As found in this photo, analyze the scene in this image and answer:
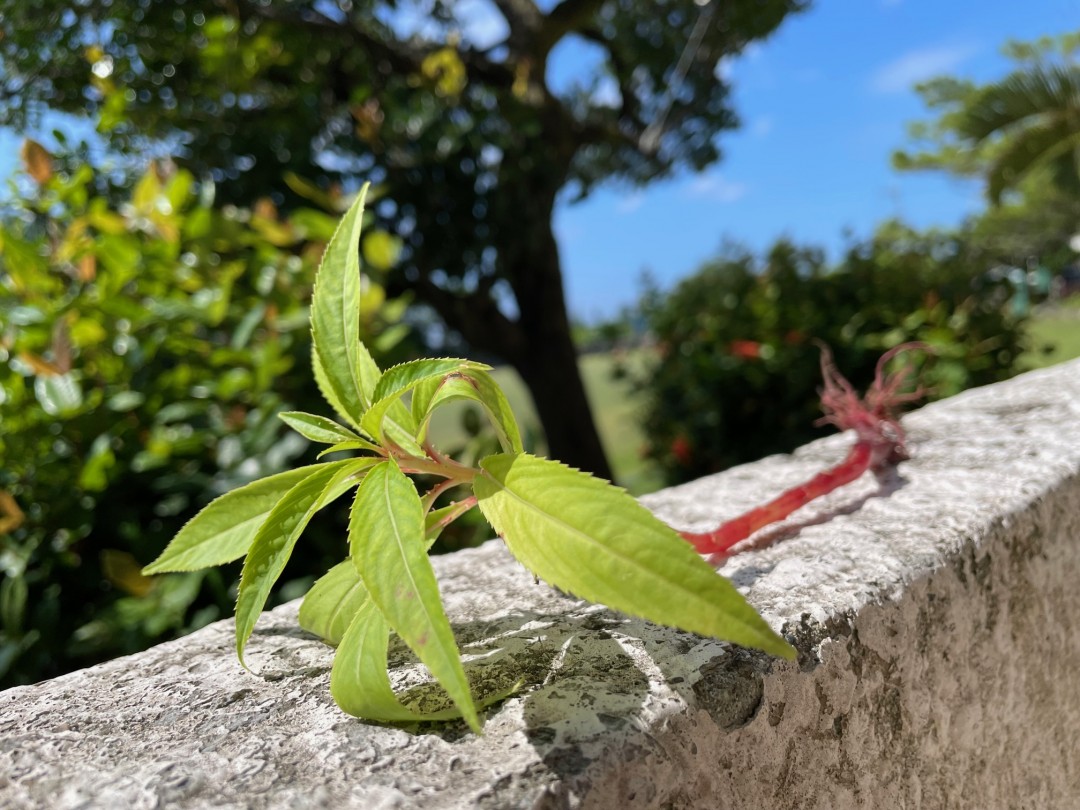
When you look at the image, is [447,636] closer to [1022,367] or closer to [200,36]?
[1022,367]

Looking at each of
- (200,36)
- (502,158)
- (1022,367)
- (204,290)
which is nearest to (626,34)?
(502,158)

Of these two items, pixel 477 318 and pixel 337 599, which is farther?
pixel 477 318

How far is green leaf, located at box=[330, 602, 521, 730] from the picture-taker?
0.64 m

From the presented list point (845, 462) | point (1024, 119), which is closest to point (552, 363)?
point (845, 462)

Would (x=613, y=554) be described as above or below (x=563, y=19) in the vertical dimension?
below

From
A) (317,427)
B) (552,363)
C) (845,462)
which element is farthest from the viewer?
(552,363)

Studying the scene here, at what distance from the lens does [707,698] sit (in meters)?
0.67

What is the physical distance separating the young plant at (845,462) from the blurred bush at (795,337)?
190 centimetres

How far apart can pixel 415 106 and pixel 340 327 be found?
3857 millimetres

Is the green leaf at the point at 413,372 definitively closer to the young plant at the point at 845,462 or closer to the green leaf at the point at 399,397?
the green leaf at the point at 399,397

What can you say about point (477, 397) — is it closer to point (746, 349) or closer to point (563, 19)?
point (746, 349)

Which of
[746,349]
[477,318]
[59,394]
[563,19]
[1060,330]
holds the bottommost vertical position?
[1060,330]

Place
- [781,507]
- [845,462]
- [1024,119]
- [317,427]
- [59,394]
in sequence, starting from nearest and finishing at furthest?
[317,427]
[781,507]
[845,462]
[59,394]
[1024,119]

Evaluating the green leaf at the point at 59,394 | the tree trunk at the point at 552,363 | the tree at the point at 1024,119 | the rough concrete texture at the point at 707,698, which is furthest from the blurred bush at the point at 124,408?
the tree at the point at 1024,119
